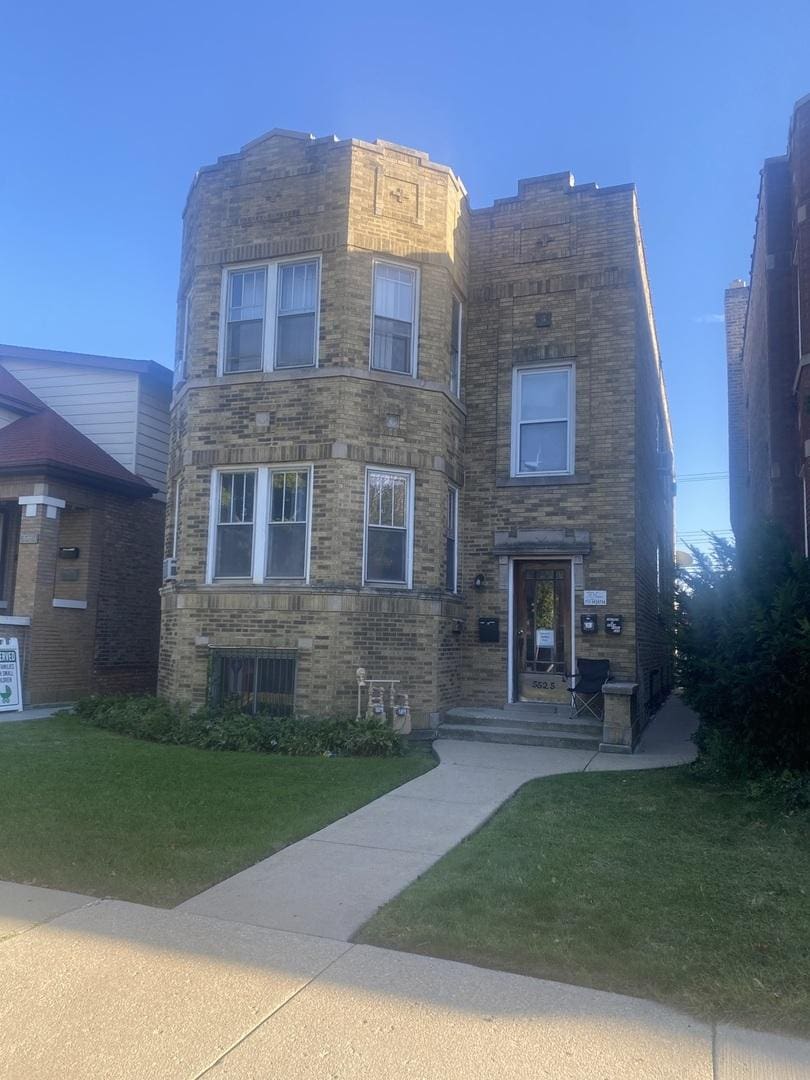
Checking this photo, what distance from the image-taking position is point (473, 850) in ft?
19.1

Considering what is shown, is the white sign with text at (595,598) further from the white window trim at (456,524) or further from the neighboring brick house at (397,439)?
the white window trim at (456,524)

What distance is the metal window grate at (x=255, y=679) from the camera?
1112 centimetres

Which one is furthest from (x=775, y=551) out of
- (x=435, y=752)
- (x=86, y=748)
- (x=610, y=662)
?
(x=86, y=748)

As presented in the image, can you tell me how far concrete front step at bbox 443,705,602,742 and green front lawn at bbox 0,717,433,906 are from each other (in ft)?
5.57

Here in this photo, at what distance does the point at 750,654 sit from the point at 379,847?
403cm

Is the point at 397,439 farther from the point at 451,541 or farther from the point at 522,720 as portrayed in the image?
the point at 522,720

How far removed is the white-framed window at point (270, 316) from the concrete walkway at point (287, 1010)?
842cm

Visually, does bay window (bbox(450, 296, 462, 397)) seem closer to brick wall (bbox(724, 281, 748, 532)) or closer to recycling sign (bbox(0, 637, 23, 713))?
recycling sign (bbox(0, 637, 23, 713))

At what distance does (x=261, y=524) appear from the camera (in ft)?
37.8

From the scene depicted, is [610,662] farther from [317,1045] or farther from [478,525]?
[317,1045]

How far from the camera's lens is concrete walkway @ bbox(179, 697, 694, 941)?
15.2ft

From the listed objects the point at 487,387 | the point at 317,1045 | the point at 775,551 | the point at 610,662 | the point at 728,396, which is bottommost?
the point at 317,1045

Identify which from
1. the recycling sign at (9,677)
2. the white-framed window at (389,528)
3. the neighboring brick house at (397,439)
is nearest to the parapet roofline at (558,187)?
the neighboring brick house at (397,439)

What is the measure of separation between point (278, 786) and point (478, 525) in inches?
227
